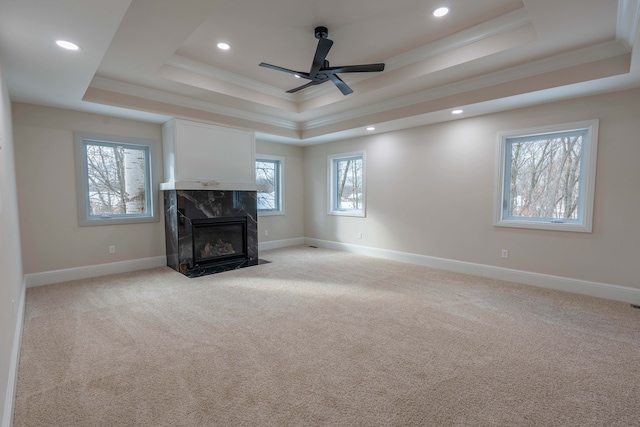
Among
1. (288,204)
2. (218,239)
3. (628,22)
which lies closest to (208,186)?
(218,239)

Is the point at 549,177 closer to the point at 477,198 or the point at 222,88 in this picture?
the point at 477,198

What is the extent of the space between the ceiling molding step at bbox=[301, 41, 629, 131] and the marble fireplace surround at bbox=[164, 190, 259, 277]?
257cm

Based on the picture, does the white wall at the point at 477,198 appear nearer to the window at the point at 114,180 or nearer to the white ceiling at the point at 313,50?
the white ceiling at the point at 313,50

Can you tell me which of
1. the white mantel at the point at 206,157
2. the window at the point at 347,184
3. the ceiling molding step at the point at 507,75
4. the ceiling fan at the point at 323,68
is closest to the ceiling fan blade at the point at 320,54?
the ceiling fan at the point at 323,68

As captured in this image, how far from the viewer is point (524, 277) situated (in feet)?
13.4

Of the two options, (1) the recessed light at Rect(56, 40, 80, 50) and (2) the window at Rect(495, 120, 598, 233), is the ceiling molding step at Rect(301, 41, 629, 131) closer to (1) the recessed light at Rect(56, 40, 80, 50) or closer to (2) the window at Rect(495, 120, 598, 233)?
(2) the window at Rect(495, 120, 598, 233)

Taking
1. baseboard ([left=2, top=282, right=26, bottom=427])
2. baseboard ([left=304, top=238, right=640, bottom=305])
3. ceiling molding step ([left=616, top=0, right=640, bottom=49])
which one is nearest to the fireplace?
baseboard ([left=304, top=238, right=640, bottom=305])

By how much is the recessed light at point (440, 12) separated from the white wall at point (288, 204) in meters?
4.14

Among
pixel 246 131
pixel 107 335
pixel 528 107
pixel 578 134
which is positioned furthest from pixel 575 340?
pixel 246 131

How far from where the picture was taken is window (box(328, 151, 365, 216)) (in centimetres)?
612

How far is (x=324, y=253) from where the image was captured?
20.1 feet

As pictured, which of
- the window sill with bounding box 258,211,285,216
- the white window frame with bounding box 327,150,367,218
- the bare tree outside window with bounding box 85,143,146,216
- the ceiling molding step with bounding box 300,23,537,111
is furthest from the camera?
the window sill with bounding box 258,211,285,216

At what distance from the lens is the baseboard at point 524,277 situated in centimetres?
343

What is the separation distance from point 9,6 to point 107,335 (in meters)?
2.48
